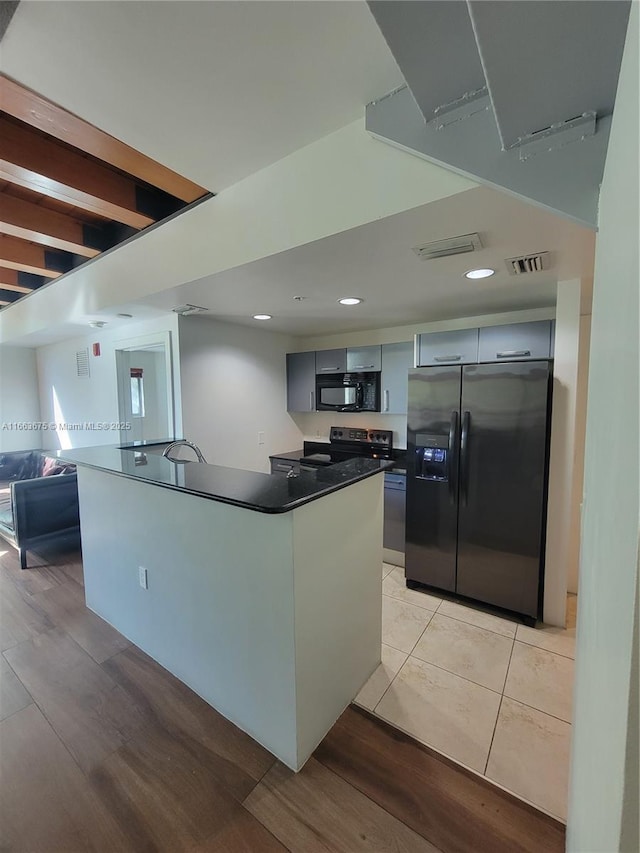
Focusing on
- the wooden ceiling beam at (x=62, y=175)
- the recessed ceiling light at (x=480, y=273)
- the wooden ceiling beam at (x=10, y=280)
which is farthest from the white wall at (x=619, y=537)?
the wooden ceiling beam at (x=10, y=280)

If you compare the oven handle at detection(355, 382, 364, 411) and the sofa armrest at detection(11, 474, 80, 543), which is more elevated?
the oven handle at detection(355, 382, 364, 411)

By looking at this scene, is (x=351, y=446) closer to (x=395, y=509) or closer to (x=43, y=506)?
(x=395, y=509)

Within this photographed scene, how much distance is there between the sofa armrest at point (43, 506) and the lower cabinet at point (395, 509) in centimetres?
303

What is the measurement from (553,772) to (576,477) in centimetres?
175

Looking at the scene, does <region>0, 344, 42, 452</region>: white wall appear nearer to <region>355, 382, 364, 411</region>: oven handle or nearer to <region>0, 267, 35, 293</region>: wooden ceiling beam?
<region>0, 267, 35, 293</region>: wooden ceiling beam

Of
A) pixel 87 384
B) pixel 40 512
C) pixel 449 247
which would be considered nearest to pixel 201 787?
pixel 449 247

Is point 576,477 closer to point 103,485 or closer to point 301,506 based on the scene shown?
point 301,506

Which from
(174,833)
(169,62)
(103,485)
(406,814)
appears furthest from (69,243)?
(406,814)

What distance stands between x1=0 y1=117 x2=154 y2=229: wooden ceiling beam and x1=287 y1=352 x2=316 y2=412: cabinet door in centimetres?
206

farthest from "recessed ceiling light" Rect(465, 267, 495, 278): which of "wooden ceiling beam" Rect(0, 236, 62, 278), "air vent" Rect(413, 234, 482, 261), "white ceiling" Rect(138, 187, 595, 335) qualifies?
"wooden ceiling beam" Rect(0, 236, 62, 278)

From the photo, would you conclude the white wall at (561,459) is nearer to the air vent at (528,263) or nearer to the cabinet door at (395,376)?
the air vent at (528,263)

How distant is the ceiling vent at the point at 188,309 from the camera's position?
2.74 m

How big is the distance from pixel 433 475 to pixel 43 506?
352cm

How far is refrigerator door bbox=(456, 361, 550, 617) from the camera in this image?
2.37 metres
